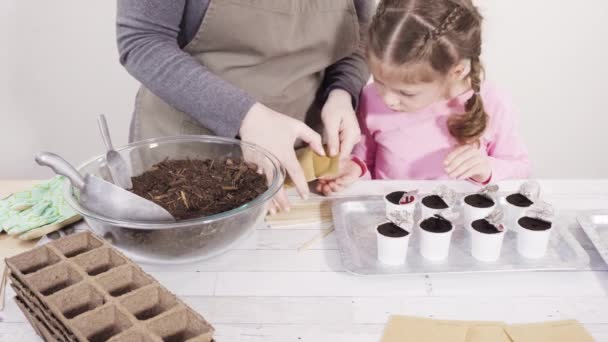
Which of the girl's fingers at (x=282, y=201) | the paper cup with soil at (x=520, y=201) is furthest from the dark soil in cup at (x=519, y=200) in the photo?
the girl's fingers at (x=282, y=201)

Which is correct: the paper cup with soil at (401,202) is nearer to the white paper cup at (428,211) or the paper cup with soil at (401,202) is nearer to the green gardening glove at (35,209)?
the white paper cup at (428,211)

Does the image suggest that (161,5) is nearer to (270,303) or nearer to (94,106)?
(270,303)

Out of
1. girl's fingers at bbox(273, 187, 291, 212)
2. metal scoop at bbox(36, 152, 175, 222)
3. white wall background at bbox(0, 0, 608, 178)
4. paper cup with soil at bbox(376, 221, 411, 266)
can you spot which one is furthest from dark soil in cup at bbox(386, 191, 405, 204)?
white wall background at bbox(0, 0, 608, 178)

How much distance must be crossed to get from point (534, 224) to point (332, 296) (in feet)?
1.35

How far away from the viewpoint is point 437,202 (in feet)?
4.13

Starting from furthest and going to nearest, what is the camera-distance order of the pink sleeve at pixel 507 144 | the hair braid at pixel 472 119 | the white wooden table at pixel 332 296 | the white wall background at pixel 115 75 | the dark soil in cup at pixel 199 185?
1. the white wall background at pixel 115 75
2. the pink sleeve at pixel 507 144
3. the hair braid at pixel 472 119
4. the dark soil in cup at pixel 199 185
5. the white wooden table at pixel 332 296

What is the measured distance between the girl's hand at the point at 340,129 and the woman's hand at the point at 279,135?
98 mm

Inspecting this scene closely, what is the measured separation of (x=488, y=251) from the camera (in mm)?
1156

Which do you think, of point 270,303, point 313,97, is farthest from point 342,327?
point 313,97

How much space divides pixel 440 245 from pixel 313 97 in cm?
60

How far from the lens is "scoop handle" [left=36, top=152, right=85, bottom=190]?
1035mm

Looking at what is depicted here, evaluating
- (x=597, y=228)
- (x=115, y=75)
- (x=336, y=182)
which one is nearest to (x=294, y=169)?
(x=336, y=182)

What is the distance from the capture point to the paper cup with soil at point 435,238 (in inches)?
45.3

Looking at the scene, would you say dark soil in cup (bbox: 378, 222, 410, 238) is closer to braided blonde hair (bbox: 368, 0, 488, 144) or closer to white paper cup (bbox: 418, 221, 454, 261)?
white paper cup (bbox: 418, 221, 454, 261)
